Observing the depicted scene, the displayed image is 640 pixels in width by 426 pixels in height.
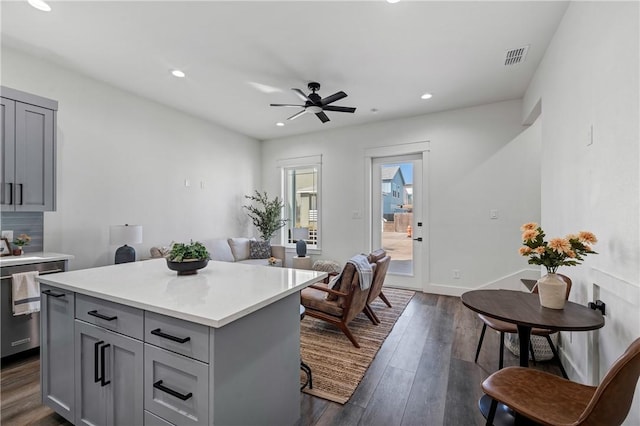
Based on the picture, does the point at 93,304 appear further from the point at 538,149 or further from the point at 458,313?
the point at 538,149

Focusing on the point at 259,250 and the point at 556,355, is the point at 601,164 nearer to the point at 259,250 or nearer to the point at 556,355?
the point at 556,355

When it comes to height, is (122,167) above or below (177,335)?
above

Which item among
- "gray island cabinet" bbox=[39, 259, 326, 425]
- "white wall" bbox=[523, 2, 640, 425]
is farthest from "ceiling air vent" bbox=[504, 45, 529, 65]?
"gray island cabinet" bbox=[39, 259, 326, 425]

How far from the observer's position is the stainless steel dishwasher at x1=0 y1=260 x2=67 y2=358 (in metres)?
2.43

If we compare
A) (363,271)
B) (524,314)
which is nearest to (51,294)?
(363,271)

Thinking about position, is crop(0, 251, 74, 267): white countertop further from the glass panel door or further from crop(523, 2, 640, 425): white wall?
the glass panel door

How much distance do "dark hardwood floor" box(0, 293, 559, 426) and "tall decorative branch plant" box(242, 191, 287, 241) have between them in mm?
3386

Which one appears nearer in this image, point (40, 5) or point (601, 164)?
point (601, 164)

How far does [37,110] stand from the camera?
277 cm

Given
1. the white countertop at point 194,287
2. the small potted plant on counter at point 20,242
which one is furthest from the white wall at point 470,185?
the small potted plant on counter at point 20,242

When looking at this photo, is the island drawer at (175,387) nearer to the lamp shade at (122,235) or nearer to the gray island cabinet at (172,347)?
the gray island cabinet at (172,347)

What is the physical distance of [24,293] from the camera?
8.15 ft

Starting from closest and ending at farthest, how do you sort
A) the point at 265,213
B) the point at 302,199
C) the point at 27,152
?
the point at 27,152
the point at 265,213
the point at 302,199

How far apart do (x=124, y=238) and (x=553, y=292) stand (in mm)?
4155
